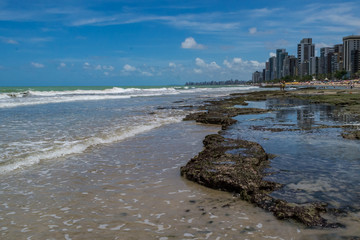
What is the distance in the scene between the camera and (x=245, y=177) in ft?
17.3

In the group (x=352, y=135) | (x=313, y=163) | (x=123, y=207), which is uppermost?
(x=352, y=135)

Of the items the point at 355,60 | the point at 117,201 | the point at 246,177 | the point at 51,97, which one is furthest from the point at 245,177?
the point at 355,60

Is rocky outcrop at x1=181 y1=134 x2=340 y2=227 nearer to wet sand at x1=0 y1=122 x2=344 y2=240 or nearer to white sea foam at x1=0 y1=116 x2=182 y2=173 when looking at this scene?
wet sand at x1=0 y1=122 x2=344 y2=240

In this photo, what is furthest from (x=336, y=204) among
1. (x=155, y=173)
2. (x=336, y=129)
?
(x=336, y=129)

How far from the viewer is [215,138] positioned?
8781 mm

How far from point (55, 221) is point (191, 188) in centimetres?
234

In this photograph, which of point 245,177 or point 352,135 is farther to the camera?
point 352,135

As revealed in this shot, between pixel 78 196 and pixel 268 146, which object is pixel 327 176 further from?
pixel 78 196

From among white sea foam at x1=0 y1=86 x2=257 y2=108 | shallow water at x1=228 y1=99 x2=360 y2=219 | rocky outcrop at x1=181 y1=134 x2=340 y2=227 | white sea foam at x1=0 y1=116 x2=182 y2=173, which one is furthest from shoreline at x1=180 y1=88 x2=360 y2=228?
white sea foam at x1=0 y1=86 x2=257 y2=108

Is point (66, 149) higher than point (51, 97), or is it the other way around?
point (51, 97)

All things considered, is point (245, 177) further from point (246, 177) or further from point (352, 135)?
point (352, 135)

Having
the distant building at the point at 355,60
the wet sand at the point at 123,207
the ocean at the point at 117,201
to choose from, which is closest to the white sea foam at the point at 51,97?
the ocean at the point at 117,201

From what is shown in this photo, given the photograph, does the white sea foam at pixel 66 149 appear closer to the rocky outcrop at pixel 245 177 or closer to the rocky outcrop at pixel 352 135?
the rocky outcrop at pixel 245 177

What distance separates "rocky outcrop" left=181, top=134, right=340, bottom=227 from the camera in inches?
158
